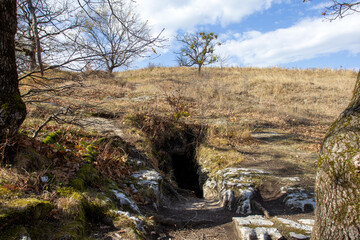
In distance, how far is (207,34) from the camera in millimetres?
25547

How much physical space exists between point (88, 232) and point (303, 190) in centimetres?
404

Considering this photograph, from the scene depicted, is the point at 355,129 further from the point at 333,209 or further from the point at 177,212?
the point at 177,212

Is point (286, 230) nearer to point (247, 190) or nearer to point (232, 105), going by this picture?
point (247, 190)

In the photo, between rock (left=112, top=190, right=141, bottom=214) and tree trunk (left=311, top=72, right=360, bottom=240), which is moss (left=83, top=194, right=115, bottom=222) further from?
tree trunk (left=311, top=72, right=360, bottom=240)

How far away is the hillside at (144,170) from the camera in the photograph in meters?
2.51

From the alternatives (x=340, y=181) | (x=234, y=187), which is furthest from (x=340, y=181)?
(x=234, y=187)

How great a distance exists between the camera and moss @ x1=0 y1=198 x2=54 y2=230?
1960 millimetres

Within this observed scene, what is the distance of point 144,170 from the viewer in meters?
4.79

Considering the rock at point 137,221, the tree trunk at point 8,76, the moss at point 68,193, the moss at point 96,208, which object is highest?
the tree trunk at point 8,76

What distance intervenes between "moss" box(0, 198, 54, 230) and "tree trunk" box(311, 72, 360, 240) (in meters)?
2.79

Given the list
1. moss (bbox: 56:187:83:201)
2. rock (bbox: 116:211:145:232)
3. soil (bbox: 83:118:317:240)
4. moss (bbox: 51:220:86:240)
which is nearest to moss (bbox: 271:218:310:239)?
soil (bbox: 83:118:317:240)

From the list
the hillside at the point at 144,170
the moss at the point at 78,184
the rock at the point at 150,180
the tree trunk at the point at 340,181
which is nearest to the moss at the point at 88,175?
the hillside at the point at 144,170

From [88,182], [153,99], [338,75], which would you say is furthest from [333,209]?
[338,75]

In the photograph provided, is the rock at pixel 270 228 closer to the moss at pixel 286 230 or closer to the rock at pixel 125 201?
the moss at pixel 286 230
